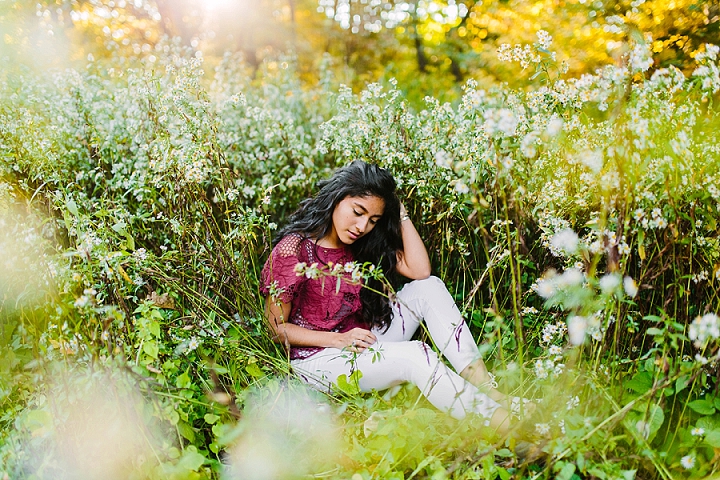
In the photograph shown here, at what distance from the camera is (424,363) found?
2215 millimetres

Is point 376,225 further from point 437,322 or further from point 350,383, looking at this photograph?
point 350,383

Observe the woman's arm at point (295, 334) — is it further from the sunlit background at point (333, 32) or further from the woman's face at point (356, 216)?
the sunlit background at point (333, 32)

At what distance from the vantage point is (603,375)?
185cm

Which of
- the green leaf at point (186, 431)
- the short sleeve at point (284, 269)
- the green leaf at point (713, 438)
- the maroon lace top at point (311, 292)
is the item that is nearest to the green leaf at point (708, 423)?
the green leaf at point (713, 438)

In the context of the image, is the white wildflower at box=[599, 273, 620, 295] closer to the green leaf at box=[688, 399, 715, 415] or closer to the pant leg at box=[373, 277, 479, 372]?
the green leaf at box=[688, 399, 715, 415]

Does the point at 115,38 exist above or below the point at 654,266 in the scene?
above

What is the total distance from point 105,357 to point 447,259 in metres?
1.71

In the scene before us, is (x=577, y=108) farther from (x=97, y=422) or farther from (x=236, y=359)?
(x=97, y=422)

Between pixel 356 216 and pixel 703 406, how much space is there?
4.97 ft

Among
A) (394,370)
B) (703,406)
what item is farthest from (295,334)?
(703,406)

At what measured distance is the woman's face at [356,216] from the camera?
8.29ft

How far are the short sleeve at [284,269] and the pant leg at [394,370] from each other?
315mm

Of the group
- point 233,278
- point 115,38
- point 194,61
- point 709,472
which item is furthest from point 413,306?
point 115,38

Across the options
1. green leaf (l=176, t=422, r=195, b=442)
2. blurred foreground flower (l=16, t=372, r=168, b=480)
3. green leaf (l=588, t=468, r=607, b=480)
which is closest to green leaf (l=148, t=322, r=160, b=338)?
blurred foreground flower (l=16, t=372, r=168, b=480)
